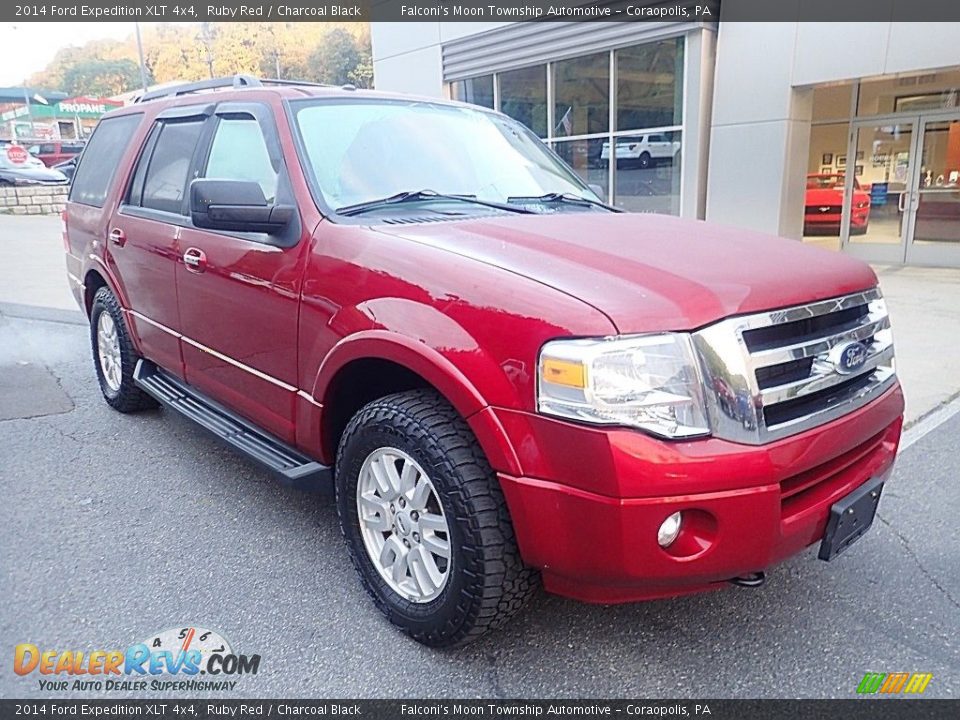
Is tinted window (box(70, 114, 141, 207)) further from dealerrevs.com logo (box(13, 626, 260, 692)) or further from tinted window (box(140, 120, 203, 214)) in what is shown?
dealerrevs.com logo (box(13, 626, 260, 692))

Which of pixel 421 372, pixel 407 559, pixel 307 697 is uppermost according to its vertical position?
pixel 421 372

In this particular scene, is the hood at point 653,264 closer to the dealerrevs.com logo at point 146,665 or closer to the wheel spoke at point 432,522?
the wheel spoke at point 432,522

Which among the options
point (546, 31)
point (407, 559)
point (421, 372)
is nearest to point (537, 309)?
point (421, 372)

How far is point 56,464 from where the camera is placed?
4.22m

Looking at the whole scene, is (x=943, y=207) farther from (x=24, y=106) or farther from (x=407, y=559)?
(x=24, y=106)

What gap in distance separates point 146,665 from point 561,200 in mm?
2563

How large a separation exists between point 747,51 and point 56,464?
449 inches

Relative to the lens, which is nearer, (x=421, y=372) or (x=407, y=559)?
(x=421, y=372)

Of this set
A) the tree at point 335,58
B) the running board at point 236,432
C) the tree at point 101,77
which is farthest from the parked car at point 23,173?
the tree at point 101,77

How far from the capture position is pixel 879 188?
41.6 ft

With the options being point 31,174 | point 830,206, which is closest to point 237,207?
point 830,206

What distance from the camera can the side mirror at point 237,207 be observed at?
2.86m

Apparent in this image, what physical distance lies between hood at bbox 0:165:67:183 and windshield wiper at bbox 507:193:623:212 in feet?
97.4

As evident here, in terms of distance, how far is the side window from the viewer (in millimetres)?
3262
